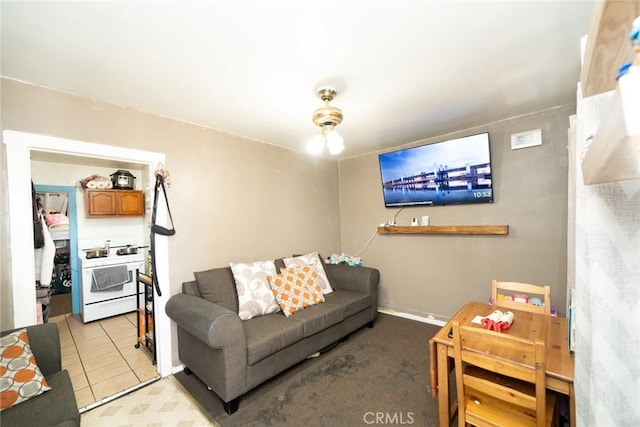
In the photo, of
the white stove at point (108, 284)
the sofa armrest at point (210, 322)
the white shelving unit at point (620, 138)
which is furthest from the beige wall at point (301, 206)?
the white shelving unit at point (620, 138)

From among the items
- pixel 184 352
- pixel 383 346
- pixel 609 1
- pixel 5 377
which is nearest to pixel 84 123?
pixel 5 377

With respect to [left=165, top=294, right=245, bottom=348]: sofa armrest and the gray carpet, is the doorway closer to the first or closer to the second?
the gray carpet

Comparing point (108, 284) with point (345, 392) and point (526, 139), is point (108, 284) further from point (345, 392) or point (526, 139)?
point (526, 139)

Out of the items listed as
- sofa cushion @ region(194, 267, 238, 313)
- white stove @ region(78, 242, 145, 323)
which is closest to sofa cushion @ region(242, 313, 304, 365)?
sofa cushion @ region(194, 267, 238, 313)

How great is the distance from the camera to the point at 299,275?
2939 mm

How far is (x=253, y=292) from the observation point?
2.60 metres

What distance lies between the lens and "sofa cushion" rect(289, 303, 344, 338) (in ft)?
7.97

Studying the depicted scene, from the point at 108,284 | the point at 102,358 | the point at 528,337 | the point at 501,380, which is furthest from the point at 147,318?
the point at 528,337

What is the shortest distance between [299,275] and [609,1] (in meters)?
2.81

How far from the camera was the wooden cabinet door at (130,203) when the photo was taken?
13.9 feet

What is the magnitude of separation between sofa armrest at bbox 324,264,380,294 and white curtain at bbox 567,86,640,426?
254cm

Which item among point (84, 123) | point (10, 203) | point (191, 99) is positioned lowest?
point (10, 203)

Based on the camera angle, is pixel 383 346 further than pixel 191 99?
Yes

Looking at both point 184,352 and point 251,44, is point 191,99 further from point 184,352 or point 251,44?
point 184,352
